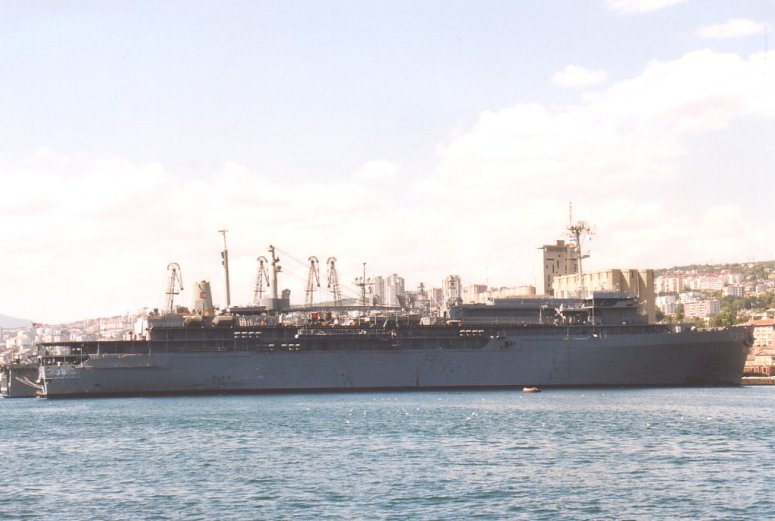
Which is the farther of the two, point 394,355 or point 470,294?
point 470,294

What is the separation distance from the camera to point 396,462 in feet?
120

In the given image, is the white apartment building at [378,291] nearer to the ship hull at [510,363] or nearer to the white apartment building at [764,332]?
the ship hull at [510,363]

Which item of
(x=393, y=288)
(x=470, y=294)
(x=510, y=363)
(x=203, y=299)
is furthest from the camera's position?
(x=393, y=288)

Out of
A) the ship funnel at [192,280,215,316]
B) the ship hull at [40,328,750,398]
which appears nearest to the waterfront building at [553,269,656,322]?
the ship hull at [40,328,750,398]

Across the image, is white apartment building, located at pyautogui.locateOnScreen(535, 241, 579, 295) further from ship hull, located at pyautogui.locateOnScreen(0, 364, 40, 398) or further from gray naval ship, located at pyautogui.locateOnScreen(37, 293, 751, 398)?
ship hull, located at pyautogui.locateOnScreen(0, 364, 40, 398)

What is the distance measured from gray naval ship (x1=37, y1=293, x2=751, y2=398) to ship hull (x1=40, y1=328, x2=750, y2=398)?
7 cm

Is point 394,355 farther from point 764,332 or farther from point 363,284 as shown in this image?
point 764,332

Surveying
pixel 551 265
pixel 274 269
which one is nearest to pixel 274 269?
pixel 274 269

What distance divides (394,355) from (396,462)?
39157 mm

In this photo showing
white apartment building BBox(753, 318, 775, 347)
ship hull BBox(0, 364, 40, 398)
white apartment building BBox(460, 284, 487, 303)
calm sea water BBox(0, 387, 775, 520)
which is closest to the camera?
calm sea water BBox(0, 387, 775, 520)

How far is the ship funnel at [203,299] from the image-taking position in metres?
80.9

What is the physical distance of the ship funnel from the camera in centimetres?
8094

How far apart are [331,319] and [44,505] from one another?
50939mm

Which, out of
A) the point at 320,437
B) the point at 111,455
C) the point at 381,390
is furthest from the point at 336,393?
the point at 111,455
